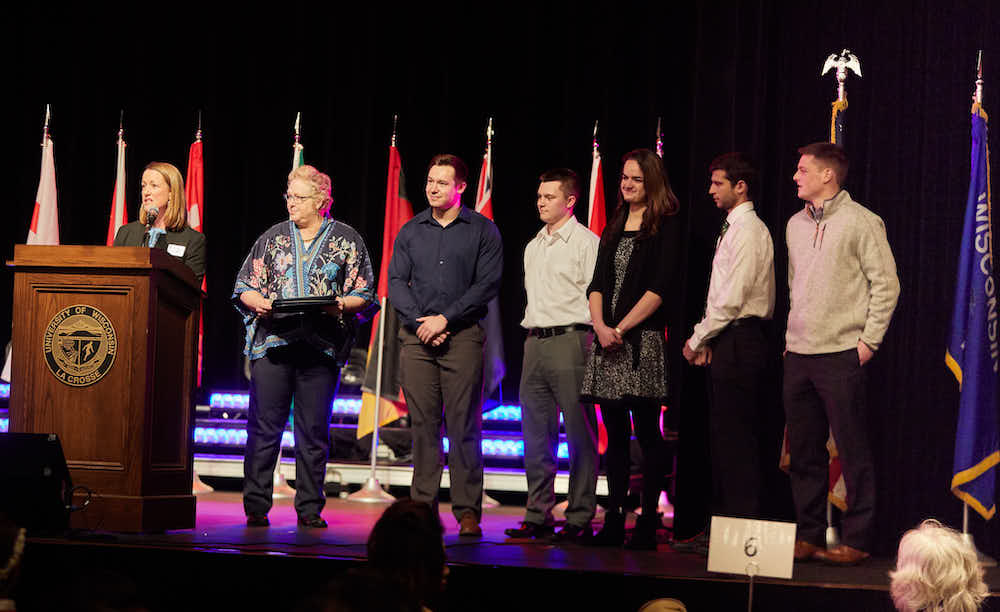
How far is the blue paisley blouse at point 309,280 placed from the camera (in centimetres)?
448

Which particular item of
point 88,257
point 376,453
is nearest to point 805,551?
point 88,257

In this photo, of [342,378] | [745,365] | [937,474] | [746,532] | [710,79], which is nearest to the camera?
[746,532]

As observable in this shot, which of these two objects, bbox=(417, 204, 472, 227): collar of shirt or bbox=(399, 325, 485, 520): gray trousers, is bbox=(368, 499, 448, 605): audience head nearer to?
bbox=(399, 325, 485, 520): gray trousers

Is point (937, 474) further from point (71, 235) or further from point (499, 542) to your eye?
point (71, 235)

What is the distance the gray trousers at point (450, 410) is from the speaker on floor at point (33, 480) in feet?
4.54

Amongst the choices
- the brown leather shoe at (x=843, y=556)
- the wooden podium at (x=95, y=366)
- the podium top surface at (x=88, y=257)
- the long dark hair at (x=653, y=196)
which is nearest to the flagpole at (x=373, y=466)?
the wooden podium at (x=95, y=366)

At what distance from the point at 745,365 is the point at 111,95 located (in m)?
5.97

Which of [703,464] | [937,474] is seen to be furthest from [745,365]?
[937,474]

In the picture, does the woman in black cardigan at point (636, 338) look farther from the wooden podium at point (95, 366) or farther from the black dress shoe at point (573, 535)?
the wooden podium at point (95, 366)

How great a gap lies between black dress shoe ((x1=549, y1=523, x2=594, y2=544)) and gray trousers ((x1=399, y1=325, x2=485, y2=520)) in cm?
35

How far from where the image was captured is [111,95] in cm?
834

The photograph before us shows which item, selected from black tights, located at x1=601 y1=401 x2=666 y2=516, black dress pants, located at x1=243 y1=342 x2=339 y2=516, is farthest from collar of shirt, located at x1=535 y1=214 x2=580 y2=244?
black dress pants, located at x1=243 y1=342 x2=339 y2=516

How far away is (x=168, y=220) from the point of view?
4633mm

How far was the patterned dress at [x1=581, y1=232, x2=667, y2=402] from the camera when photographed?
422cm
